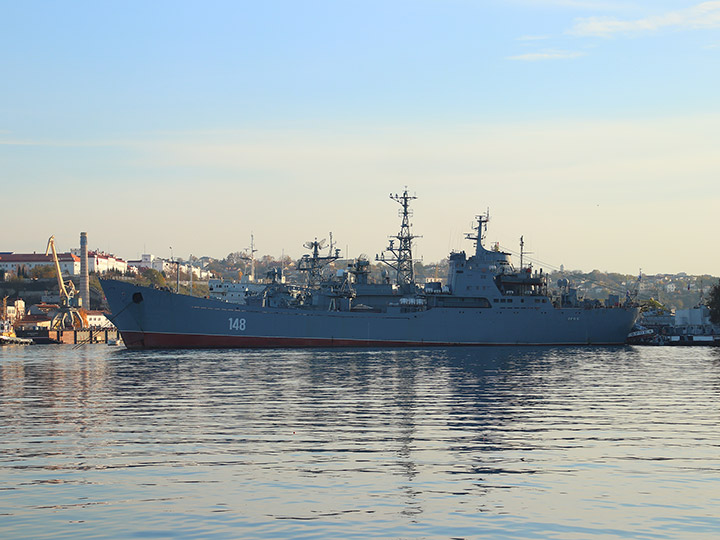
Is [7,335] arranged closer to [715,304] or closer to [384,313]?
[384,313]

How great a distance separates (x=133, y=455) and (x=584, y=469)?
9.68m

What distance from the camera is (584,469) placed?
56.3 ft

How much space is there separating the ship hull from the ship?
9cm

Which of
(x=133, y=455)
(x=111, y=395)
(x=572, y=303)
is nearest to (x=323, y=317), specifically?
(x=572, y=303)

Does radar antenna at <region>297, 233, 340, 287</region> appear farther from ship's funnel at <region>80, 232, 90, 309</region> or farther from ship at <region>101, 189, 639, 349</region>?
ship's funnel at <region>80, 232, 90, 309</region>

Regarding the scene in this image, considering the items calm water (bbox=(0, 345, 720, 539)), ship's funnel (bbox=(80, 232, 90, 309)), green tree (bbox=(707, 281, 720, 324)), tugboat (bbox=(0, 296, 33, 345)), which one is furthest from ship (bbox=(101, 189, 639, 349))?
ship's funnel (bbox=(80, 232, 90, 309))

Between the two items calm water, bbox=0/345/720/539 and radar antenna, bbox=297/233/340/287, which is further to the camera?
radar antenna, bbox=297/233/340/287

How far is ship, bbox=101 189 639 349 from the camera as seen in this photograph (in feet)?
239

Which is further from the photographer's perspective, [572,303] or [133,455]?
[572,303]

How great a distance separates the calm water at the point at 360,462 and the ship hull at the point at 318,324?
3566 centimetres

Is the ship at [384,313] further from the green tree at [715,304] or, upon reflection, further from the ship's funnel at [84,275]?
the ship's funnel at [84,275]

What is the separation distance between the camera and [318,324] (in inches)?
2950

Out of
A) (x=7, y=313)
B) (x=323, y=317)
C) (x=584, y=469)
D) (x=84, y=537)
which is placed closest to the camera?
(x=84, y=537)

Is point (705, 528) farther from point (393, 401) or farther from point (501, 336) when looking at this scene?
point (501, 336)
